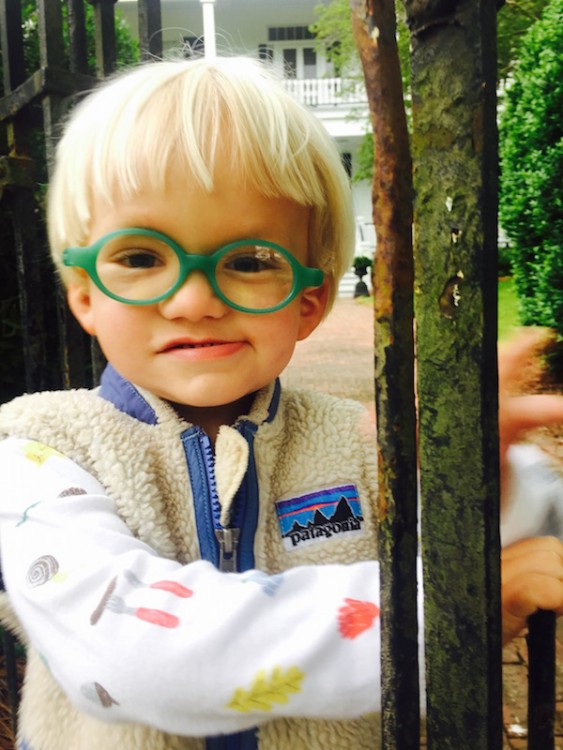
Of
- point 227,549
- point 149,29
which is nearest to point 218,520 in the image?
point 227,549

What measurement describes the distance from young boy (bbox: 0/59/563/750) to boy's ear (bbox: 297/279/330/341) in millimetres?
20

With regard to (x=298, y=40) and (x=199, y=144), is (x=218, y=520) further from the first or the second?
(x=298, y=40)

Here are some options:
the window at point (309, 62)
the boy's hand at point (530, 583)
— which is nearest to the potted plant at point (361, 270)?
the window at point (309, 62)

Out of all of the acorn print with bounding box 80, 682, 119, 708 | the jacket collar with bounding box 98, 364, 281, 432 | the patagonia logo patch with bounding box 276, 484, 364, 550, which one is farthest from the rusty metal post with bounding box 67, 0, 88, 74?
the acorn print with bounding box 80, 682, 119, 708

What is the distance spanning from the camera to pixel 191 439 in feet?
3.86

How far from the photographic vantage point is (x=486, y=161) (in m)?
0.60

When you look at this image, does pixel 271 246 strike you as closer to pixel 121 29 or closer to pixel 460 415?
pixel 460 415

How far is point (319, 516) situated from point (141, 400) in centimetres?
36

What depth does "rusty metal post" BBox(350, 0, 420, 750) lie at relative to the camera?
2.05ft

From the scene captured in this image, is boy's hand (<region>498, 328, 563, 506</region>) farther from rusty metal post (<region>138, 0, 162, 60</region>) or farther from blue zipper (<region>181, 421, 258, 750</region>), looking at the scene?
rusty metal post (<region>138, 0, 162, 60</region>)

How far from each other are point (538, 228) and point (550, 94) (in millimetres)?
1203

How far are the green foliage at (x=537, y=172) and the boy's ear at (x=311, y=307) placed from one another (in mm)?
5696

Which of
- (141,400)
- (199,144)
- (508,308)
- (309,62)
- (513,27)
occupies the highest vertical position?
(309,62)

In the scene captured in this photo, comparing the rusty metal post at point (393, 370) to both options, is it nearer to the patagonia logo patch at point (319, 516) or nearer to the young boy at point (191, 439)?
the young boy at point (191, 439)
